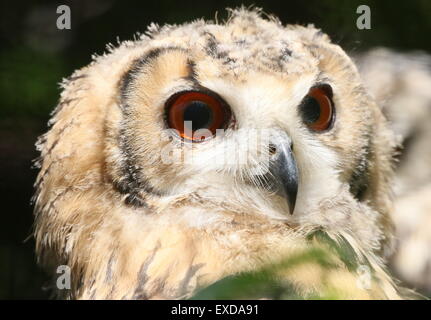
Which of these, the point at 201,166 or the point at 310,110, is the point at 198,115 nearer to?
the point at 201,166

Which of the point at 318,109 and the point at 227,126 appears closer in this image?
the point at 227,126

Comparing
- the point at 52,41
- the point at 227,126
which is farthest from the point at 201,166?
the point at 52,41

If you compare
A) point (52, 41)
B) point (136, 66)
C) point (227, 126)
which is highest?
point (52, 41)

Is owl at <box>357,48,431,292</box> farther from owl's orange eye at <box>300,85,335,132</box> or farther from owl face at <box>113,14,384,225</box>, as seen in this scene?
owl face at <box>113,14,384,225</box>

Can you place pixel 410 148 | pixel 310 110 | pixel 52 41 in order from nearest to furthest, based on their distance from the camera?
pixel 310 110 < pixel 52 41 < pixel 410 148

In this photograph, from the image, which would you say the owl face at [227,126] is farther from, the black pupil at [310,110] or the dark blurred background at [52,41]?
the dark blurred background at [52,41]

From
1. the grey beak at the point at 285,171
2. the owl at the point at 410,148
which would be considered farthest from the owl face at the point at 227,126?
the owl at the point at 410,148

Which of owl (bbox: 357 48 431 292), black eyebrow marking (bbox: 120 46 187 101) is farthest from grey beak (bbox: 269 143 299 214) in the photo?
owl (bbox: 357 48 431 292)

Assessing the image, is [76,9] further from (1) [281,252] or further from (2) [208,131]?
(1) [281,252]
